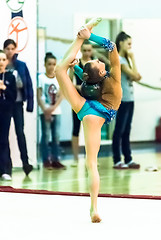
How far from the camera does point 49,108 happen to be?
583cm

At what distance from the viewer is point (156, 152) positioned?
24.3 feet

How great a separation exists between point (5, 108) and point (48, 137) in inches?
35.7

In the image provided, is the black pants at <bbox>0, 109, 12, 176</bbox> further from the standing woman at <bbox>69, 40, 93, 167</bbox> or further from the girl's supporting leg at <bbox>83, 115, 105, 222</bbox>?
the girl's supporting leg at <bbox>83, 115, 105, 222</bbox>

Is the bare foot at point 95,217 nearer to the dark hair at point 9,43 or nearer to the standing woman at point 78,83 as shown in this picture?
the standing woman at point 78,83

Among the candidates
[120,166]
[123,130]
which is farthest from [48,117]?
[120,166]

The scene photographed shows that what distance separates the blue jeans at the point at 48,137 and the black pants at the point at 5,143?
74 centimetres

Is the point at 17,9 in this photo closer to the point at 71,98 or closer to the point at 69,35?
the point at 69,35

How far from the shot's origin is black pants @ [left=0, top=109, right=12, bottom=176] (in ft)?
16.9

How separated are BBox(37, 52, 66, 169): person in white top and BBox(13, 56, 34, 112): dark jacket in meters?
0.32

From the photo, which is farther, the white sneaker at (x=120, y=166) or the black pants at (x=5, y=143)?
the white sneaker at (x=120, y=166)

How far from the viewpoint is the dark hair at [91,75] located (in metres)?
3.27

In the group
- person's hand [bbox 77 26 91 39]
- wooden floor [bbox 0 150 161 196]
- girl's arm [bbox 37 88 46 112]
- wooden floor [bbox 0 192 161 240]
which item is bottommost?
wooden floor [bbox 0 150 161 196]

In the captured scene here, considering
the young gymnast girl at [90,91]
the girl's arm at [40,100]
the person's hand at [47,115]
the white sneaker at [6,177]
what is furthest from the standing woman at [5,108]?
the young gymnast girl at [90,91]

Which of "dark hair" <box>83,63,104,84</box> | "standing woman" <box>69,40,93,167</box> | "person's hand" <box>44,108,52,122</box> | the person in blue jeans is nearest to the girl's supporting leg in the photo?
"dark hair" <box>83,63,104,84</box>
